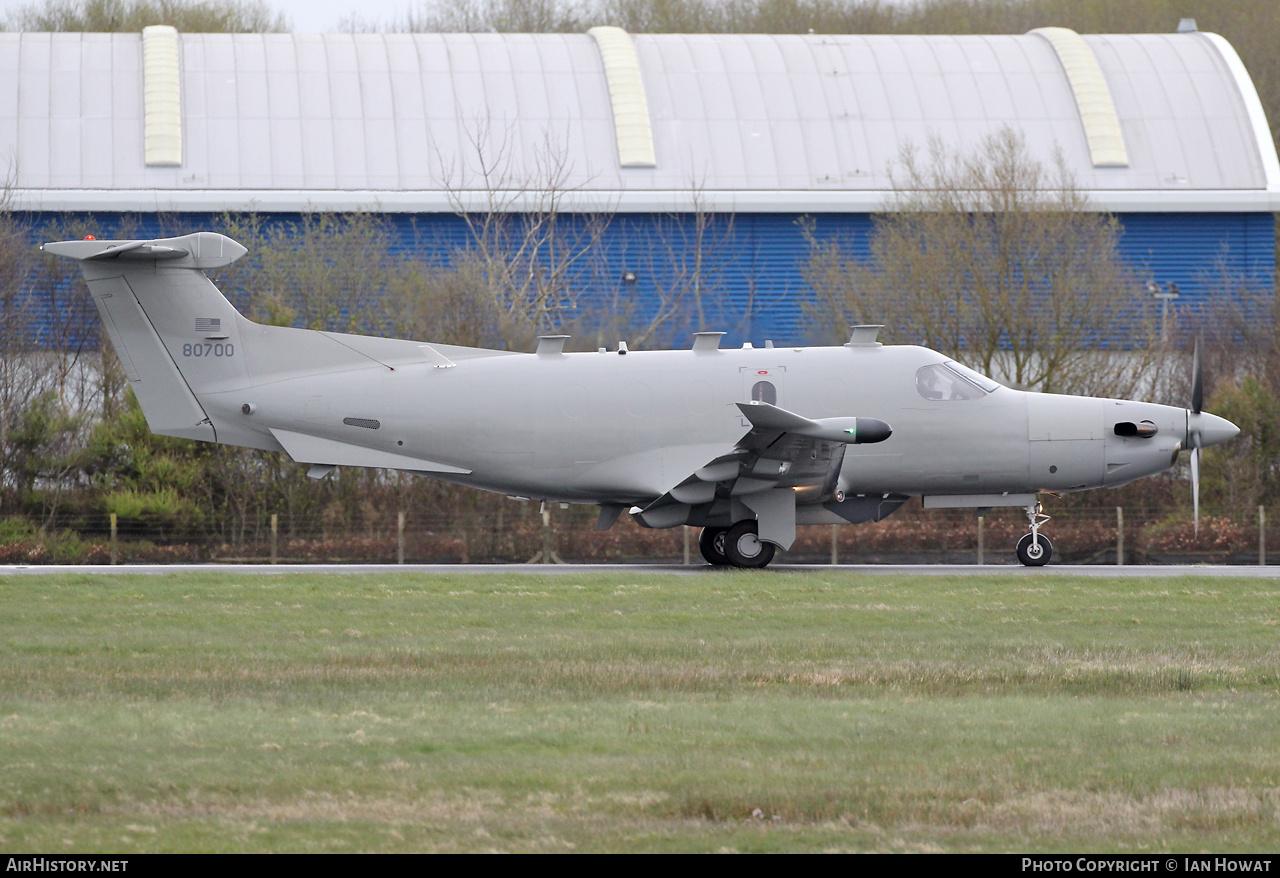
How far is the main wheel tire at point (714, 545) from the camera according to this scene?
22.1 m

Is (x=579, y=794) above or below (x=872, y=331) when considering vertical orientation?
below

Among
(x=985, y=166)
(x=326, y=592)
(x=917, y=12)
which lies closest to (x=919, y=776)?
(x=326, y=592)

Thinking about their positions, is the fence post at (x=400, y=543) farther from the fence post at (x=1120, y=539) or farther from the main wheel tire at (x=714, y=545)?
the fence post at (x=1120, y=539)

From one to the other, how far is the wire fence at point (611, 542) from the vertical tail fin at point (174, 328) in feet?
18.9

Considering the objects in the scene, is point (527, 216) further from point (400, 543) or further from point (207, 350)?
point (207, 350)

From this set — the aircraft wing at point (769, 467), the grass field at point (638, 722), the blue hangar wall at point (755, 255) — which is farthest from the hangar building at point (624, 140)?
the grass field at point (638, 722)

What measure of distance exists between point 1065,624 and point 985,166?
84.5ft

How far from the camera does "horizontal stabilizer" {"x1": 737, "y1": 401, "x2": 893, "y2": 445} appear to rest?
19391mm

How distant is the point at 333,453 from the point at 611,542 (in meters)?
7.71

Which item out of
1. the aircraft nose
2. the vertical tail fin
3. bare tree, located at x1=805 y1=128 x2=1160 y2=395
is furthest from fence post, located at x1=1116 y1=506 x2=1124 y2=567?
the vertical tail fin

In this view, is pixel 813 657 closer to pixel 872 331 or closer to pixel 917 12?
pixel 872 331

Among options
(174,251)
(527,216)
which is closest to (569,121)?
(527,216)

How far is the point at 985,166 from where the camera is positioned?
39156mm

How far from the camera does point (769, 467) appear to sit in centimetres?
2072
